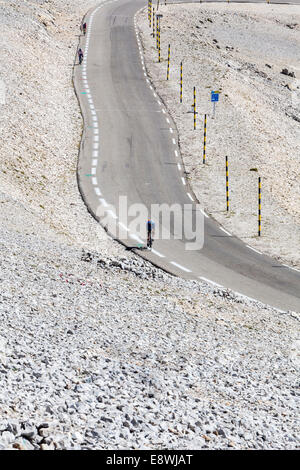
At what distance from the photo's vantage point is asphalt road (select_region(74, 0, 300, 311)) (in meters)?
24.6

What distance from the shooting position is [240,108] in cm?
4469

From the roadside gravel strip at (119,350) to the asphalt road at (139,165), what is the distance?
175 centimetres

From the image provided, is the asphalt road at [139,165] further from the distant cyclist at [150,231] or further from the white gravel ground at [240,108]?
the white gravel ground at [240,108]

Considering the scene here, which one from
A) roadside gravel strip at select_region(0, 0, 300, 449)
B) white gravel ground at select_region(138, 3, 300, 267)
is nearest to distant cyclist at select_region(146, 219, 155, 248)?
roadside gravel strip at select_region(0, 0, 300, 449)

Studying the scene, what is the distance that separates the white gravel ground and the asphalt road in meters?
0.99

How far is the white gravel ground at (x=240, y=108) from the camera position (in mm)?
31062

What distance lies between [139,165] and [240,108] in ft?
40.1

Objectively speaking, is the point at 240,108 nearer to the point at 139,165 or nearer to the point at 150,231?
the point at 139,165

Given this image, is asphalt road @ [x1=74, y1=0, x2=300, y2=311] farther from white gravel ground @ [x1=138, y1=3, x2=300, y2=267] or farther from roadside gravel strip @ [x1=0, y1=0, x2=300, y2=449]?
roadside gravel strip @ [x1=0, y1=0, x2=300, y2=449]

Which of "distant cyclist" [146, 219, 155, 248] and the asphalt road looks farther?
"distant cyclist" [146, 219, 155, 248]

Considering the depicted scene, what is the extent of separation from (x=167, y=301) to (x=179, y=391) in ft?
20.5

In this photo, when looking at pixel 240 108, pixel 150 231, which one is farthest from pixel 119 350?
pixel 240 108

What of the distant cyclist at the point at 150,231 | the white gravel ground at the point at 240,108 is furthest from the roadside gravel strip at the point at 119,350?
the white gravel ground at the point at 240,108

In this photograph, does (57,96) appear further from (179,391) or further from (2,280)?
(179,391)
